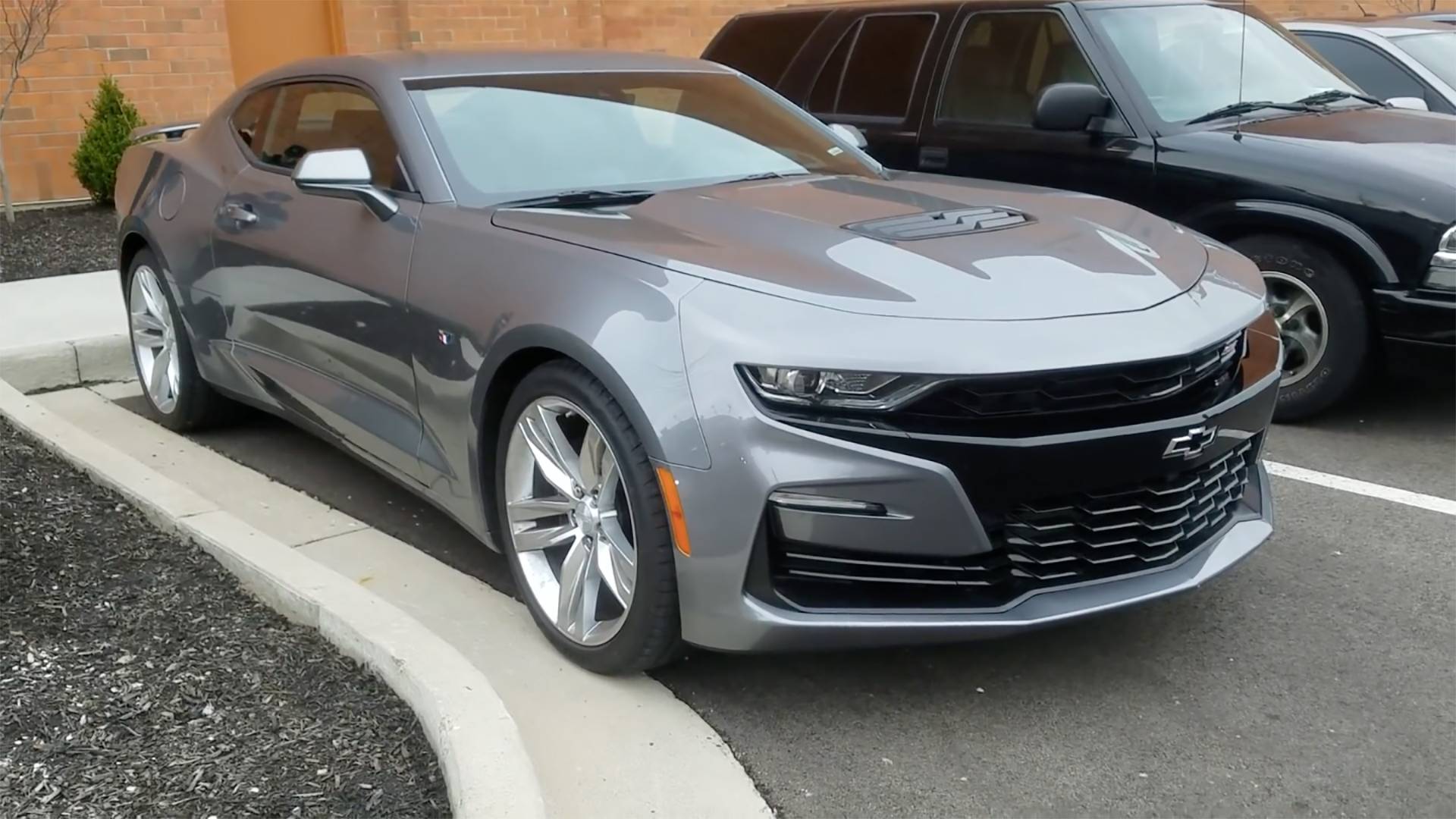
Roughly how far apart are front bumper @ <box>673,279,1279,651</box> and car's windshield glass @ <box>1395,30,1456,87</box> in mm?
6283

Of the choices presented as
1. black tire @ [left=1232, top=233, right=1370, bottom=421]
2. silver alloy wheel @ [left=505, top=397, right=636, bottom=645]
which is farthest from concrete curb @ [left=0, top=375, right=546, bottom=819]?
black tire @ [left=1232, top=233, right=1370, bottom=421]

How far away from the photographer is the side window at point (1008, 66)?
6.20 meters

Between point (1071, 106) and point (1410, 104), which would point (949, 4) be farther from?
point (1410, 104)

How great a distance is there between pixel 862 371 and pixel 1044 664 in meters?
1.07

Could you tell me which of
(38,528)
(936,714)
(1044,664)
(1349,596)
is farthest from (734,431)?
(38,528)

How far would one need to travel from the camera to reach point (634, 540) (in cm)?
311

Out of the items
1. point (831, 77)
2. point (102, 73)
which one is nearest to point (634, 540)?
point (831, 77)

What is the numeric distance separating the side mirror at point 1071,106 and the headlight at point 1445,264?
1.53 meters

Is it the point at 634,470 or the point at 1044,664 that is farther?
the point at 1044,664

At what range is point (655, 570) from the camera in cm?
304

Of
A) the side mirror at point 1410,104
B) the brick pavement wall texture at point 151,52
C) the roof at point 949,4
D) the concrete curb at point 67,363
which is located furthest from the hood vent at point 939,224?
the brick pavement wall texture at point 151,52

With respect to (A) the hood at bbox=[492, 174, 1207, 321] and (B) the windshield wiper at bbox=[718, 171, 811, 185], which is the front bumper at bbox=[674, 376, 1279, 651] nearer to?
(A) the hood at bbox=[492, 174, 1207, 321]

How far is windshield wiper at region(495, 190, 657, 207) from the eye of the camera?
3.82m

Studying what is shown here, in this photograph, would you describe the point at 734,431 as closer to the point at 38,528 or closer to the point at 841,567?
the point at 841,567
